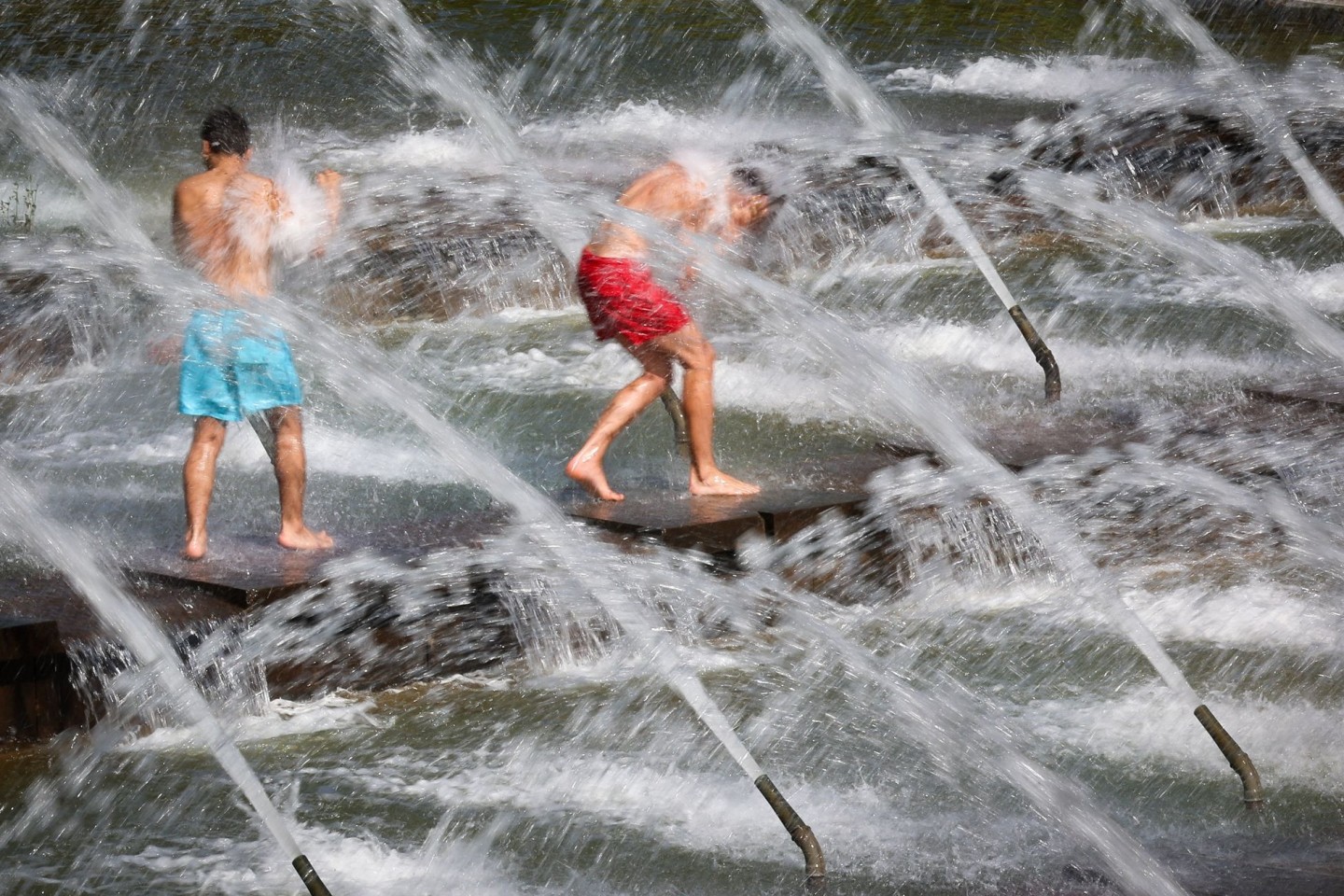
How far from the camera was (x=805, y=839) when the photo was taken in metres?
4.15

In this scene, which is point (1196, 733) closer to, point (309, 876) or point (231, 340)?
point (309, 876)

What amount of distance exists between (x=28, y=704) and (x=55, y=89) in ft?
46.8

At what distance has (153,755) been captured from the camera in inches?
199

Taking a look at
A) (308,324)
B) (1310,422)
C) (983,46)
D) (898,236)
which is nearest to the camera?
(308,324)

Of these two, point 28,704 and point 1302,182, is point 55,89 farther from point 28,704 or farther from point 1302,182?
point 28,704

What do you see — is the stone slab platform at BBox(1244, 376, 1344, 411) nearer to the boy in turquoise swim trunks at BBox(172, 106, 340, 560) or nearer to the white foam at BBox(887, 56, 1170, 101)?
the boy in turquoise swim trunks at BBox(172, 106, 340, 560)

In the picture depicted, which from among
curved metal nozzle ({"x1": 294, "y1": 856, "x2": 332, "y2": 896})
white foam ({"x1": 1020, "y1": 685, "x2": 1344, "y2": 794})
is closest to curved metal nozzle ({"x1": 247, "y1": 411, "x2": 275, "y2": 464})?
curved metal nozzle ({"x1": 294, "y1": 856, "x2": 332, "y2": 896})

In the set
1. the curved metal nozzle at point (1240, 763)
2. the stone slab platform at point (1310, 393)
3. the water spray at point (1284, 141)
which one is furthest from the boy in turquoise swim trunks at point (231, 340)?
the water spray at point (1284, 141)

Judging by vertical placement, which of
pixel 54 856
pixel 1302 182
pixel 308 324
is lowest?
pixel 1302 182

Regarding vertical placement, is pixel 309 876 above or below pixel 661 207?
below

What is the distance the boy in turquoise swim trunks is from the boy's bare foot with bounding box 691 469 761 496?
1.39 meters

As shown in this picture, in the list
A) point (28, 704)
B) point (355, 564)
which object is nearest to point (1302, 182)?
point (355, 564)

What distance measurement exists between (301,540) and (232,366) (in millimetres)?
635

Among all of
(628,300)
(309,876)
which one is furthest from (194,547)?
(309,876)
